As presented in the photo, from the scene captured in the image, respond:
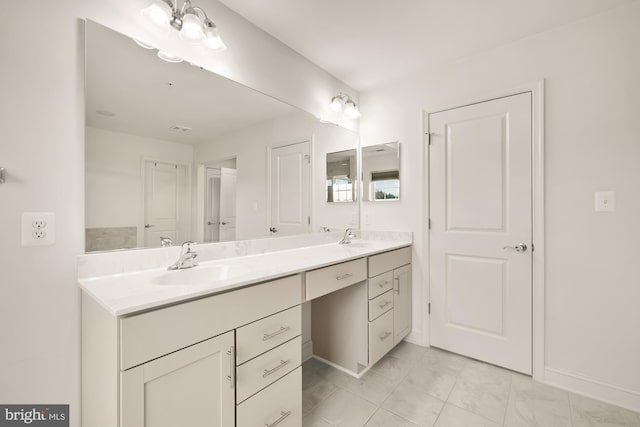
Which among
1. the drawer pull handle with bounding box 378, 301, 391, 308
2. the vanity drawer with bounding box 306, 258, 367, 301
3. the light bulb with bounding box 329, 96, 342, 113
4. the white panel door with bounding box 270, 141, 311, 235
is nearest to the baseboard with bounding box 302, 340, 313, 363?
the drawer pull handle with bounding box 378, 301, 391, 308

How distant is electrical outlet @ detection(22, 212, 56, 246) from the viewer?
1004 millimetres

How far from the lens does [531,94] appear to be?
191 cm

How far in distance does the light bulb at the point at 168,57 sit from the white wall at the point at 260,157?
1.36ft

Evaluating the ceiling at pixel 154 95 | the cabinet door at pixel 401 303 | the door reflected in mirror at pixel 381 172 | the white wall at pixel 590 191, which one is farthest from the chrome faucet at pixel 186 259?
the white wall at pixel 590 191

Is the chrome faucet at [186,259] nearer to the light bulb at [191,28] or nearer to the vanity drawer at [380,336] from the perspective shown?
the light bulb at [191,28]

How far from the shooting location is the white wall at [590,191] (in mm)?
1622

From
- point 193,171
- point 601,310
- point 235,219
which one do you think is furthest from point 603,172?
point 193,171

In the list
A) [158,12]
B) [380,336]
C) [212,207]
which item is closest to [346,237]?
[380,336]

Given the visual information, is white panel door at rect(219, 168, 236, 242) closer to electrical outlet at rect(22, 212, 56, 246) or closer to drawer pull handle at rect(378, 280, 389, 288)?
electrical outlet at rect(22, 212, 56, 246)

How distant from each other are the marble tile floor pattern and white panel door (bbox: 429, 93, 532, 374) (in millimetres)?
237

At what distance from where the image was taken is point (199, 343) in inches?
37.4

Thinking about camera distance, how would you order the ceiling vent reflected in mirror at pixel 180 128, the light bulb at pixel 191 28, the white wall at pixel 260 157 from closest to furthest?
the light bulb at pixel 191 28, the ceiling vent reflected in mirror at pixel 180 128, the white wall at pixel 260 157

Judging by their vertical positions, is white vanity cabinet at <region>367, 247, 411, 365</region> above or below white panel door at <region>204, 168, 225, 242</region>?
below

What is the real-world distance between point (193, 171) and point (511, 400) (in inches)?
90.4
